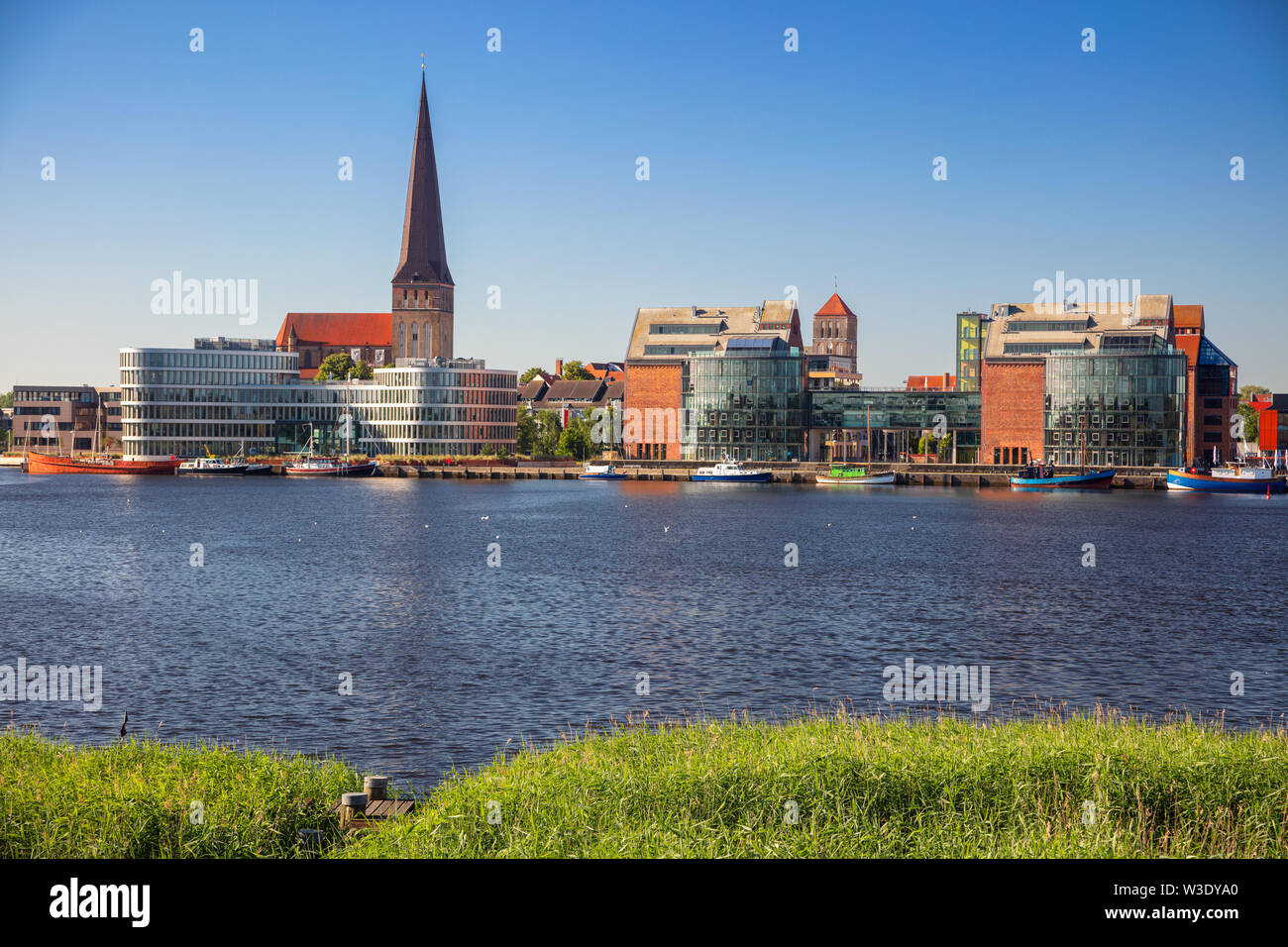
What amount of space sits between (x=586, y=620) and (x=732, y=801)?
32.6 m

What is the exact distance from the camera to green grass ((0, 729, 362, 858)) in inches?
655

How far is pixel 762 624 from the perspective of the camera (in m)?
49.3

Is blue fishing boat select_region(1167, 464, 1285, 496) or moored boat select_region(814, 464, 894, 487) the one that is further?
moored boat select_region(814, 464, 894, 487)

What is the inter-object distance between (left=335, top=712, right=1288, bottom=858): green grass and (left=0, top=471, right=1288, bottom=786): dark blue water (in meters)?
7.75

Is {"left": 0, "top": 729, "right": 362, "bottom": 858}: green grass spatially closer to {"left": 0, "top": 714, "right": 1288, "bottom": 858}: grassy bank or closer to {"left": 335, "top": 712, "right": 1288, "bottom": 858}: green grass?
{"left": 0, "top": 714, "right": 1288, "bottom": 858}: grassy bank

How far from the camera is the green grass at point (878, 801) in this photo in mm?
16500

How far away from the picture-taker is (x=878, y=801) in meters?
18.4

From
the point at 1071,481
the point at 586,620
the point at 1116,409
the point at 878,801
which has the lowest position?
the point at 586,620

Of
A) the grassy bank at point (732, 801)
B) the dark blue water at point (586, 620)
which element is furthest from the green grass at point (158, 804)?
the dark blue water at point (586, 620)

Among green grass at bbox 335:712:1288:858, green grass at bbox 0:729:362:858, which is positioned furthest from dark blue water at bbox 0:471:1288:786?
green grass at bbox 335:712:1288:858

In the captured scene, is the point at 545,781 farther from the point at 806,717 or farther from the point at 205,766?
the point at 806,717

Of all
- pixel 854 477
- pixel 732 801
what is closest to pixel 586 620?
pixel 732 801

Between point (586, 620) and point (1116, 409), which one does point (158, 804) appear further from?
point (1116, 409)
